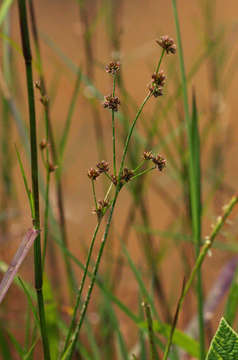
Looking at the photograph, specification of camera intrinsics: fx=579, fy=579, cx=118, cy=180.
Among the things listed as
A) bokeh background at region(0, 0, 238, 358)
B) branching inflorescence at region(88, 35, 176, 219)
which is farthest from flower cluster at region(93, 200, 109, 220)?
bokeh background at region(0, 0, 238, 358)

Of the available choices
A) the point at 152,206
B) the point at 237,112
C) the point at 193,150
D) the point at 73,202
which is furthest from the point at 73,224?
the point at 193,150

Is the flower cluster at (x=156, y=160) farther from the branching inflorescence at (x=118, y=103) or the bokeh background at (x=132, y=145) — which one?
the bokeh background at (x=132, y=145)

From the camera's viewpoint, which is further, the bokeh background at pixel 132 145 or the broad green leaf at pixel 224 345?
the bokeh background at pixel 132 145

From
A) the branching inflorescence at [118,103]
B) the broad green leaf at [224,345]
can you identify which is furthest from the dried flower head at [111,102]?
the broad green leaf at [224,345]

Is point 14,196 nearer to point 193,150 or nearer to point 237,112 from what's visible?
point 193,150

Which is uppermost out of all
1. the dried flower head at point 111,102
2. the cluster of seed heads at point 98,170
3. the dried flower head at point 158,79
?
the dried flower head at point 158,79

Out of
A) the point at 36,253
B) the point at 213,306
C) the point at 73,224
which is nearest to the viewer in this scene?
the point at 36,253

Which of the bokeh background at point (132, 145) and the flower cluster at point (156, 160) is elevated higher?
the bokeh background at point (132, 145)
